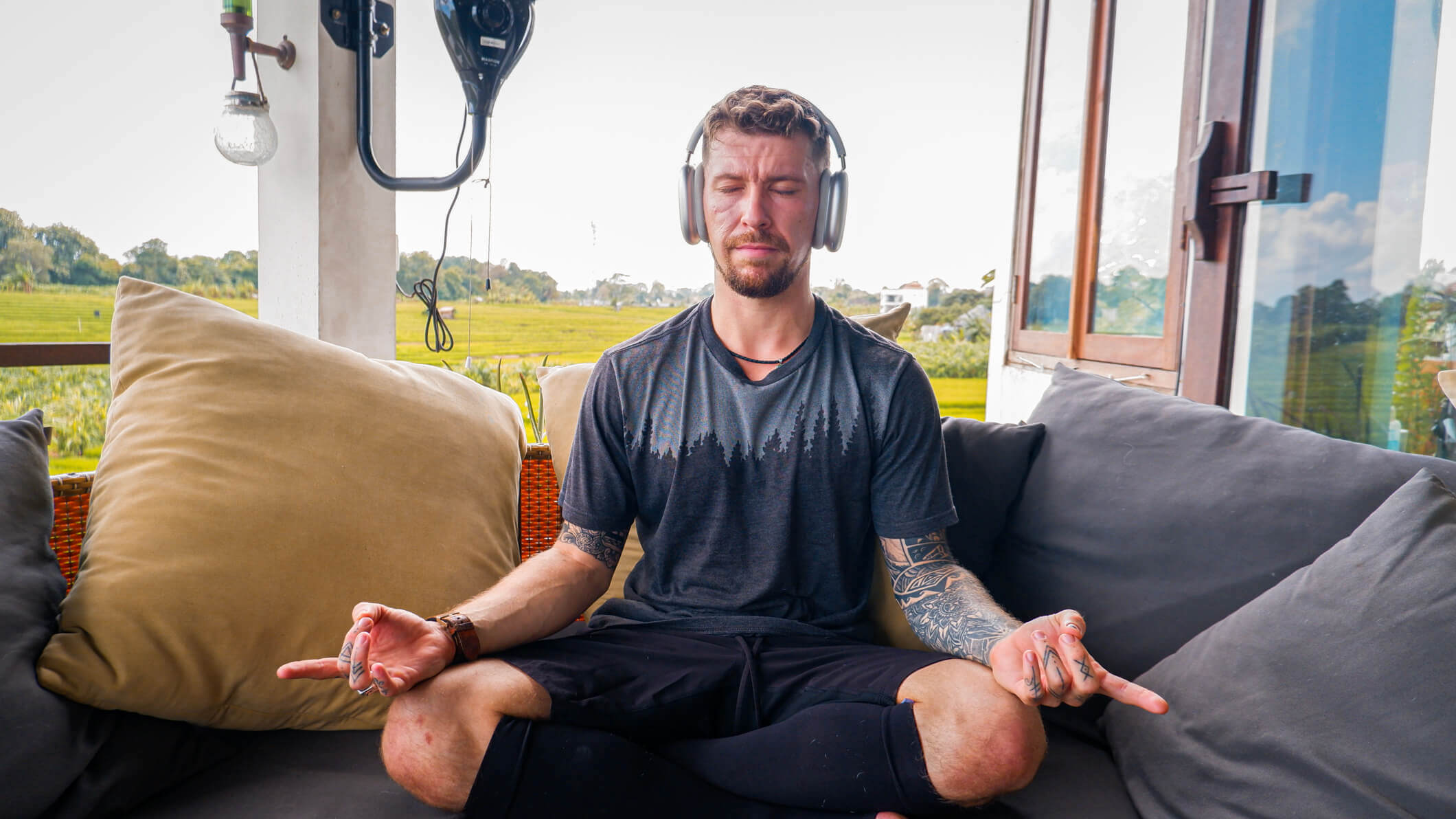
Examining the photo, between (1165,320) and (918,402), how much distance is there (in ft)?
3.63

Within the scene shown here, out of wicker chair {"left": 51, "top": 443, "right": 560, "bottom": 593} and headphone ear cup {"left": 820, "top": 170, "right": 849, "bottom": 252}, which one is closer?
headphone ear cup {"left": 820, "top": 170, "right": 849, "bottom": 252}

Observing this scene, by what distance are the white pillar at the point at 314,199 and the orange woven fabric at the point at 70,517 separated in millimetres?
642

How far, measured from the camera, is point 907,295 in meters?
3.49

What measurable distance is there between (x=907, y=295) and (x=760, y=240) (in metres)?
2.33

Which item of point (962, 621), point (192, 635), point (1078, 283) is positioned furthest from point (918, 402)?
point (1078, 283)

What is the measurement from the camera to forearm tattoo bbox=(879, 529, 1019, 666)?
41.1 inches

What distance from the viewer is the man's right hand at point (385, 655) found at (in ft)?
2.80

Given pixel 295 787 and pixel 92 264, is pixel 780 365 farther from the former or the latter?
pixel 92 264

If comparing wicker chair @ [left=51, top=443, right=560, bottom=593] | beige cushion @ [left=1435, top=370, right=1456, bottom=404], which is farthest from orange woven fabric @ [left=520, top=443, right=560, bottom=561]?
beige cushion @ [left=1435, top=370, right=1456, bottom=404]

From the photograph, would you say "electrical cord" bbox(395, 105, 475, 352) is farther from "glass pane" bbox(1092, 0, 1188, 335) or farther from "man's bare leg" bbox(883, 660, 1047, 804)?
"glass pane" bbox(1092, 0, 1188, 335)

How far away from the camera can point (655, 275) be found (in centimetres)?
299

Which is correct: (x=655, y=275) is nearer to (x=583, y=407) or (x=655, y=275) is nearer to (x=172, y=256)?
(x=172, y=256)

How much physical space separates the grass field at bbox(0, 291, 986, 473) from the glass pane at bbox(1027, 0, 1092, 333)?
0.67 metres

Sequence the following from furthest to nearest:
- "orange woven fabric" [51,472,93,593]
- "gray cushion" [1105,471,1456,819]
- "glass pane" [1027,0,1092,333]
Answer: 1. "glass pane" [1027,0,1092,333]
2. "orange woven fabric" [51,472,93,593]
3. "gray cushion" [1105,471,1456,819]
